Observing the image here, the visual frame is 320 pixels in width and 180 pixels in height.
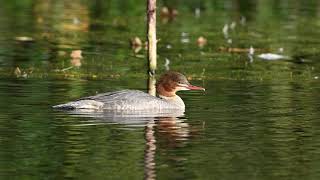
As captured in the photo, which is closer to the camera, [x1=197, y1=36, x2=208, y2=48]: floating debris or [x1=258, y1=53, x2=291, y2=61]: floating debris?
[x1=258, y1=53, x2=291, y2=61]: floating debris

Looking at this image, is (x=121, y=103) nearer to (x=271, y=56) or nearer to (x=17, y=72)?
(x=17, y=72)

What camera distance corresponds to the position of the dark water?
1405 cm

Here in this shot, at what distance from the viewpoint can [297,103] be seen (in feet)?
65.0

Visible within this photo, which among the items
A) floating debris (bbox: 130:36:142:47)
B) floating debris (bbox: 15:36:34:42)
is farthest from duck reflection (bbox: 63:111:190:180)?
floating debris (bbox: 15:36:34:42)

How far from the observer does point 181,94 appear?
70.2 feet

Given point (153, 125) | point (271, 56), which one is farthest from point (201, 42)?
point (153, 125)

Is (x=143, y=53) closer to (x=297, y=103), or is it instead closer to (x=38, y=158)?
(x=297, y=103)

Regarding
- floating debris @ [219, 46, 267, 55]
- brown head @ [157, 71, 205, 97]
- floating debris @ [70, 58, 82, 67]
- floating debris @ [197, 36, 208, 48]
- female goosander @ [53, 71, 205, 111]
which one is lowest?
female goosander @ [53, 71, 205, 111]

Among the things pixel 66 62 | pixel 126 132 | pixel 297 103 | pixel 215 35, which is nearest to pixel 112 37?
pixel 215 35

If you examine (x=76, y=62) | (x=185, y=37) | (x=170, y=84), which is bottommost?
(x=170, y=84)

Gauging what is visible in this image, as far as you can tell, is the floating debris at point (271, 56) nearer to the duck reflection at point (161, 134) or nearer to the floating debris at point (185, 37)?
the floating debris at point (185, 37)

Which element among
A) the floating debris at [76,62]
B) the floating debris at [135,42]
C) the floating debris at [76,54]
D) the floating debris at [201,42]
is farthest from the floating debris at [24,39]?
the floating debris at [201,42]

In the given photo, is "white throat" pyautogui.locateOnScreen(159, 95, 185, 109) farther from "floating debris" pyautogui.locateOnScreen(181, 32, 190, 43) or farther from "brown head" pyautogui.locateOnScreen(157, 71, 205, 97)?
"floating debris" pyautogui.locateOnScreen(181, 32, 190, 43)

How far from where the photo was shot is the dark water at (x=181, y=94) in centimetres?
1405
